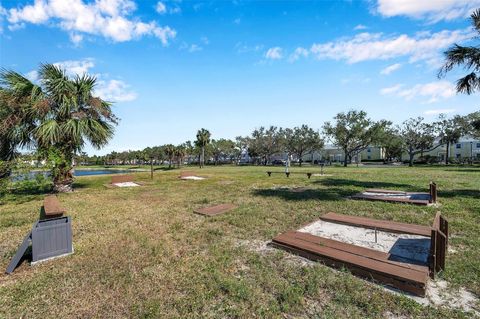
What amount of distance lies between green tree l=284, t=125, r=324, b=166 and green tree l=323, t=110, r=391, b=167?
27.3 ft

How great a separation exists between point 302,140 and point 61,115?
4815 cm

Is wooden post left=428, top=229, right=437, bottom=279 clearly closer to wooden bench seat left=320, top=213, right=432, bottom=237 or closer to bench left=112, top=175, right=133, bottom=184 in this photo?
wooden bench seat left=320, top=213, right=432, bottom=237

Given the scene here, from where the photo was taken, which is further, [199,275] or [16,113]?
[16,113]

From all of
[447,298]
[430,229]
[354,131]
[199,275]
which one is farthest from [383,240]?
[354,131]

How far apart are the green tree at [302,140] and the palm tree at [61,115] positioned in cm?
4453

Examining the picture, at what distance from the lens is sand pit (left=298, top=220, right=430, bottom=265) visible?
13.6ft

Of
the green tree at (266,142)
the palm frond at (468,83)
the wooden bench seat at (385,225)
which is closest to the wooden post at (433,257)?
the wooden bench seat at (385,225)

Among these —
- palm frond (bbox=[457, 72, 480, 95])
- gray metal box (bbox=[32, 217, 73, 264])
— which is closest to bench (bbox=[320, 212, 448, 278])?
gray metal box (bbox=[32, 217, 73, 264])

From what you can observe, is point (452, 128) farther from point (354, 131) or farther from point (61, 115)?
point (61, 115)

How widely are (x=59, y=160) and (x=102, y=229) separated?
6.29 meters

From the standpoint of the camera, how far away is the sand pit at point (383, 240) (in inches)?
163

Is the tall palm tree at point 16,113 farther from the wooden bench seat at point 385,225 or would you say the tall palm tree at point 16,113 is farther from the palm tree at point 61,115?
the wooden bench seat at point 385,225

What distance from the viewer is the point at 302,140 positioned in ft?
179

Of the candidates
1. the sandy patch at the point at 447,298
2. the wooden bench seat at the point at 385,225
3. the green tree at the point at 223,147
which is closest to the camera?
the sandy patch at the point at 447,298
